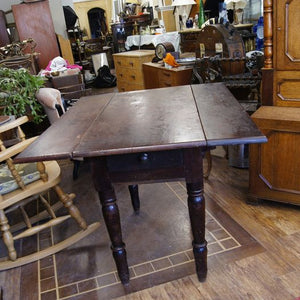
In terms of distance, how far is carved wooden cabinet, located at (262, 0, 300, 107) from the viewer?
1.89 m

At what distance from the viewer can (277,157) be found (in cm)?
207

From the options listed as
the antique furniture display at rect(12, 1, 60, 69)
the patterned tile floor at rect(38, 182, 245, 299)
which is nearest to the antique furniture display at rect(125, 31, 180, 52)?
the antique furniture display at rect(12, 1, 60, 69)

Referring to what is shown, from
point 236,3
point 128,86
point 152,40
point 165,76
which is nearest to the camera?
point 165,76

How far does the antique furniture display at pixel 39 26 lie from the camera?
6.35 metres

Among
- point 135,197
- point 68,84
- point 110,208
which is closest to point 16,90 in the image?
point 68,84

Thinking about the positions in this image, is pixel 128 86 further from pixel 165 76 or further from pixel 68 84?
pixel 165 76

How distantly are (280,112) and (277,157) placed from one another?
284 mm

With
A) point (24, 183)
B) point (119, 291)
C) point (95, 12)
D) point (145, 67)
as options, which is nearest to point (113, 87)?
point (145, 67)

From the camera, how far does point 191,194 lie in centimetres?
147

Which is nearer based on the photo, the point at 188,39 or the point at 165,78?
the point at 165,78

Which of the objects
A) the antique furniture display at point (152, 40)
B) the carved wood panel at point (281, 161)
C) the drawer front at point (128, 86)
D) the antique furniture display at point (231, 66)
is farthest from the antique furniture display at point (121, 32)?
the carved wood panel at point (281, 161)

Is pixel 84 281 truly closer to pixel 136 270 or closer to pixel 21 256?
pixel 136 270

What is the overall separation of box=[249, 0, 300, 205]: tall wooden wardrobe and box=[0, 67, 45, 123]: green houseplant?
208cm

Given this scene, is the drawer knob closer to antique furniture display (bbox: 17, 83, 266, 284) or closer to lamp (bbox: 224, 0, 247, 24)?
antique furniture display (bbox: 17, 83, 266, 284)
